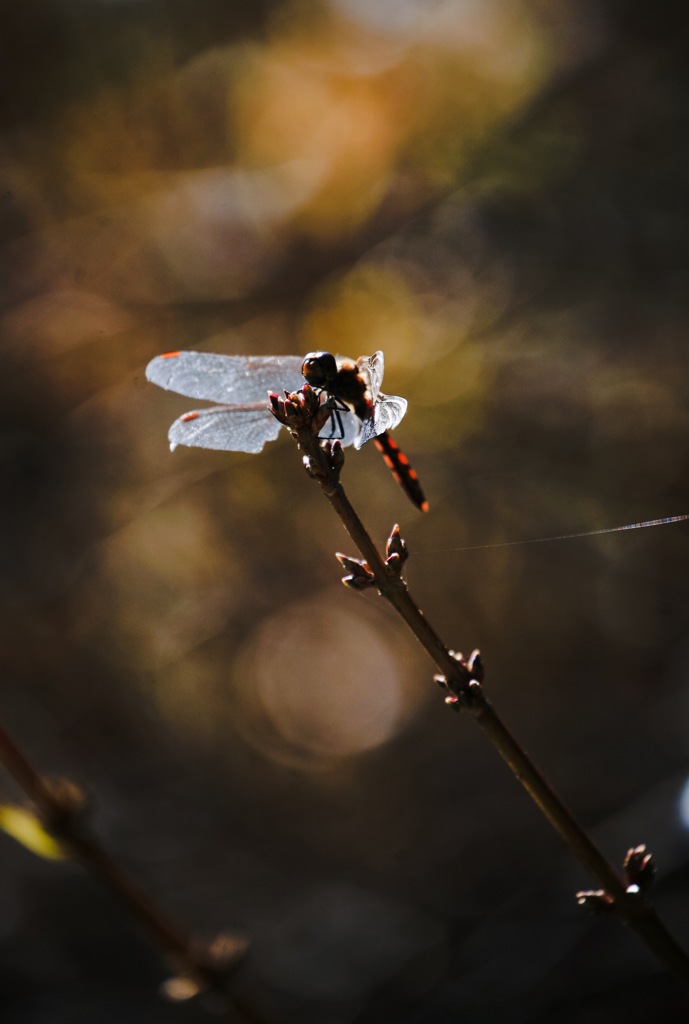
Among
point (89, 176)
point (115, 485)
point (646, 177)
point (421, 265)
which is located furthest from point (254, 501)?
point (646, 177)

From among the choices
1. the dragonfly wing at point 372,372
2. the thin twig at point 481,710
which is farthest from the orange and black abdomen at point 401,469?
the thin twig at point 481,710

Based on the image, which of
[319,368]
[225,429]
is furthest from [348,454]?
[319,368]

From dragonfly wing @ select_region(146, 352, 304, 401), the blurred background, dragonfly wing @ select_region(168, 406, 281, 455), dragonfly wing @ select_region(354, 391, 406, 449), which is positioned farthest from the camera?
the blurred background

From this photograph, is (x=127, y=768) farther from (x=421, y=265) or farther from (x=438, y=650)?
(x=438, y=650)

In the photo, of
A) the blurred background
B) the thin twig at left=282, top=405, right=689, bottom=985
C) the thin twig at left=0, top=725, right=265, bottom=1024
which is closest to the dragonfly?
the thin twig at left=282, top=405, right=689, bottom=985

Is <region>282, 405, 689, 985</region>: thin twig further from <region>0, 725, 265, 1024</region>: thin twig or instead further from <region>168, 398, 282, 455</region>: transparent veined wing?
<region>0, 725, 265, 1024</region>: thin twig

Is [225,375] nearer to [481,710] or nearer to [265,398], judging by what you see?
[265,398]

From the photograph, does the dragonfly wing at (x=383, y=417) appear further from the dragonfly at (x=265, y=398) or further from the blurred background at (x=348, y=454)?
the blurred background at (x=348, y=454)
